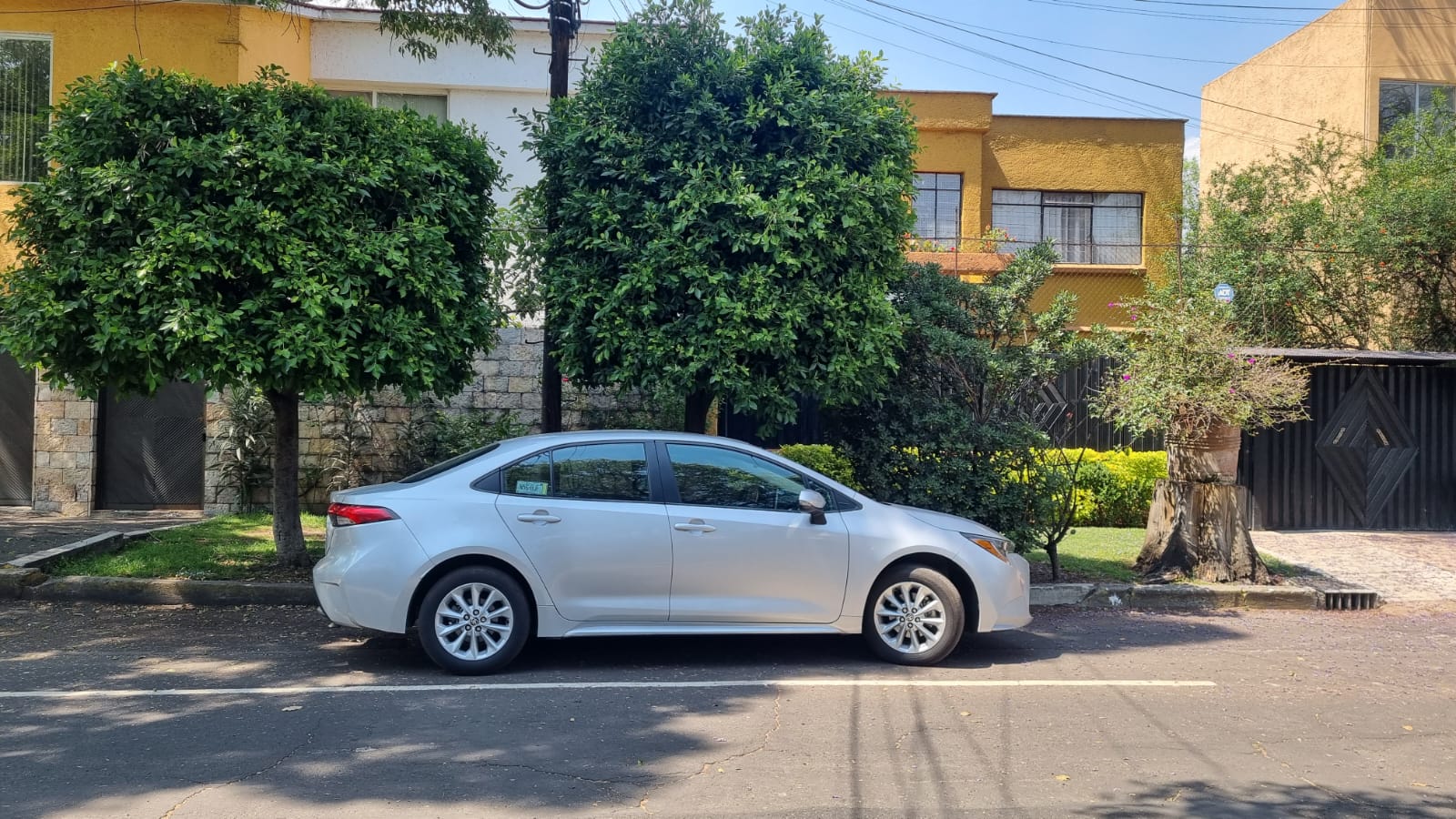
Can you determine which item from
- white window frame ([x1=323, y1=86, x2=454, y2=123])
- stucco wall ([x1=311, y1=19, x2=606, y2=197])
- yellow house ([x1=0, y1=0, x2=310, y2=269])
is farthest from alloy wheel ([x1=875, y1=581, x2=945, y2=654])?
white window frame ([x1=323, y1=86, x2=454, y2=123])

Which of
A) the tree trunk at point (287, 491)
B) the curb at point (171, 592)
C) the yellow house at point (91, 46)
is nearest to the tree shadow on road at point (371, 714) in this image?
the curb at point (171, 592)

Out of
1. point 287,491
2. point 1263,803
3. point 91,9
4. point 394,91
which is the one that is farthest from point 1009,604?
point 91,9

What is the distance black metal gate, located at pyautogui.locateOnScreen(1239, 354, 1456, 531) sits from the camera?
12797mm

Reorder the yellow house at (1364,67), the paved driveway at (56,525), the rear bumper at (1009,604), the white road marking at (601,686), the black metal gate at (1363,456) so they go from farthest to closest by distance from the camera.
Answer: the yellow house at (1364,67), the black metal gate at (1363,456), the paved driveway at (56,525), the rear bumper at (1009,604), the white road marking at (601,686)

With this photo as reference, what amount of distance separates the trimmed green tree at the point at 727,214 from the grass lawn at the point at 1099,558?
2791 mm

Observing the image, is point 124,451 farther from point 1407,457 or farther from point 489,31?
point 1407,457

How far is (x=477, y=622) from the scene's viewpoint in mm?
6648

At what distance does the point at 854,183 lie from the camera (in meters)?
8.55

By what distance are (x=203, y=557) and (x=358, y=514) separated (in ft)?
13.1

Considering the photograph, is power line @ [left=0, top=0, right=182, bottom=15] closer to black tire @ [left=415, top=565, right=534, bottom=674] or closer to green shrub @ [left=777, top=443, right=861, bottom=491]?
green shrub @ [left=777, top=443, right=861, bottom=491]

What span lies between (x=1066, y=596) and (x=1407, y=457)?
6545 millimetres

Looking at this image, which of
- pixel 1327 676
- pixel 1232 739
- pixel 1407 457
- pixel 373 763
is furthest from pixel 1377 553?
pixel 373 763

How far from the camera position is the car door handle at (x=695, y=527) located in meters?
6.79

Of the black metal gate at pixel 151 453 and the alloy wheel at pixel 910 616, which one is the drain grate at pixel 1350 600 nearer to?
the alloy wheel at pixel 910 616
